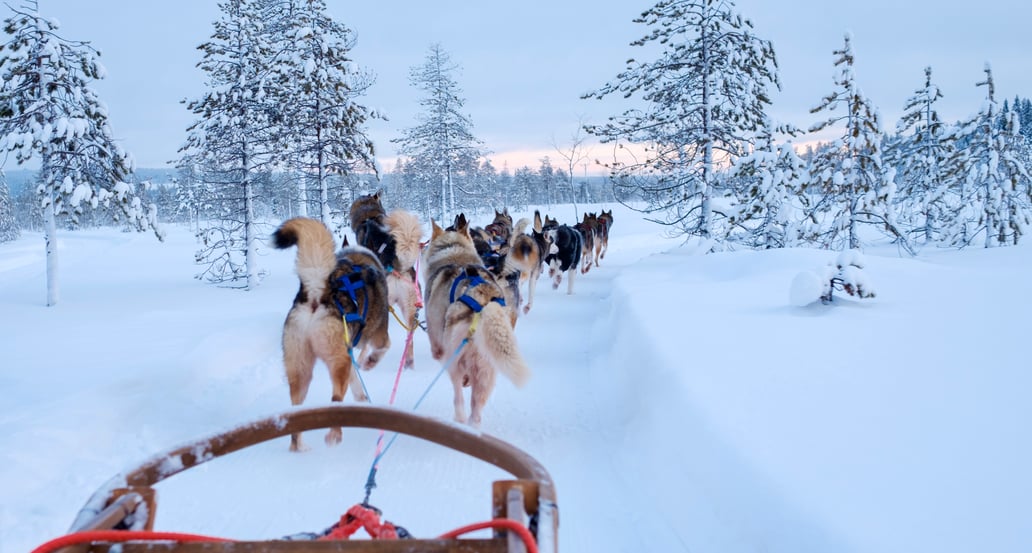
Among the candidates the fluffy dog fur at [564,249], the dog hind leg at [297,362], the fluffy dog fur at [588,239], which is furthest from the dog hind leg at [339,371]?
the fluffy dog fur at [588,239]

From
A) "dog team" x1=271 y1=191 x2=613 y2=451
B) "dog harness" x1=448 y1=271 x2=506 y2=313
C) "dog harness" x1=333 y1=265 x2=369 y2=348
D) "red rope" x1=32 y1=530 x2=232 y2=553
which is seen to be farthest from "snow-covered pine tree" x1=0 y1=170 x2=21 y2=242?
"red rope" x1=32 y1=530 x2=232 y2=553

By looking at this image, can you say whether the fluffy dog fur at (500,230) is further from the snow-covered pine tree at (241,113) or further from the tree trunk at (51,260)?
the tree trunk at (51,260)

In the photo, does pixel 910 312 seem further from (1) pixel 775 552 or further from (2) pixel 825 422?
(1) pixel 775 552

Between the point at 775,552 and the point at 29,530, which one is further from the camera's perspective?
the point at 29,530

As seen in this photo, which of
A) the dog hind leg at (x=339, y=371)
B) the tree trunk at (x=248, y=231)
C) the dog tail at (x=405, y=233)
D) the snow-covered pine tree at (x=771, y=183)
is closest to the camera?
the dog hind leg at (x=339, y=371)

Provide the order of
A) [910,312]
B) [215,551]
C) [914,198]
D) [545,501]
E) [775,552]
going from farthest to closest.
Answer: [914,198] → [910,312] → [775,552] → [545,501] → [215,551]

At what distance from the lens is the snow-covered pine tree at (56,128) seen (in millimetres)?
13086

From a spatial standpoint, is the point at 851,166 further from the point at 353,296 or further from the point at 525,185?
the point at 525,185

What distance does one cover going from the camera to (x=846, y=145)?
13828 mm

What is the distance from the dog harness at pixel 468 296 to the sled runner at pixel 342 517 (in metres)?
2.48

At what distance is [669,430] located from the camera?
150 inches

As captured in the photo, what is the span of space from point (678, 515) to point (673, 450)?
0.52m

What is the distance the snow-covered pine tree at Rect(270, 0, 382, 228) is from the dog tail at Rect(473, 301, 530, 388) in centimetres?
1199

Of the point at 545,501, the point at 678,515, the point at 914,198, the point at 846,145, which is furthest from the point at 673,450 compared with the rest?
the point at 914,198
